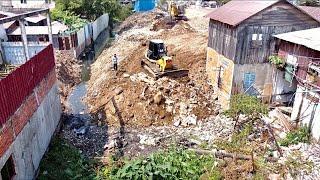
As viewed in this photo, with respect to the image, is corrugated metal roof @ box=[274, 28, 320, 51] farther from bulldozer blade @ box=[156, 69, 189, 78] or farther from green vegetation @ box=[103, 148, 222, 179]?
green vegetation @ box=[103, 148, 222, 179]

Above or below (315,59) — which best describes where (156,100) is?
below

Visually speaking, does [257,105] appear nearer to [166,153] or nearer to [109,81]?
[166,153]

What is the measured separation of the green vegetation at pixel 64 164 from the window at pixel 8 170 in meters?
2.42

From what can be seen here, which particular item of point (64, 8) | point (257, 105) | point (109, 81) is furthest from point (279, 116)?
point (64, 8)

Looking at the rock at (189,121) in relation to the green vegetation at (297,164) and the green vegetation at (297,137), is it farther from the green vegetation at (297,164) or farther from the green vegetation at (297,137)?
the green vegetation at (297,164)

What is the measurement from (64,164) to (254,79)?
12.2m

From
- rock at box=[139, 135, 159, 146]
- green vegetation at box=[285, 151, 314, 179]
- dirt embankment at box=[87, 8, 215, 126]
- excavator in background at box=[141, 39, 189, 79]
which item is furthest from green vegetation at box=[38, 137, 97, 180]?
excavator in background at box=[141, 39, 189, 79]

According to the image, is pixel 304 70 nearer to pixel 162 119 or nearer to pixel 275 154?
pixel 275 154

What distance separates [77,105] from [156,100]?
20.0 feet

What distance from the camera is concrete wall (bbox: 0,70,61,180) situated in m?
10.5

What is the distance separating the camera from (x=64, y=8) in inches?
1570

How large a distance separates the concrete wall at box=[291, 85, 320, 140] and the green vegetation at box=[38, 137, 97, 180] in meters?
11.0

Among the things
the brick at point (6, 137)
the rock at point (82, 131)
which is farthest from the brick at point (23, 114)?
the rock at point (82, 131)

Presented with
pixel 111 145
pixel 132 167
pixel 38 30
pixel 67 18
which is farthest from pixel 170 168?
Answer: pixel 67 18
